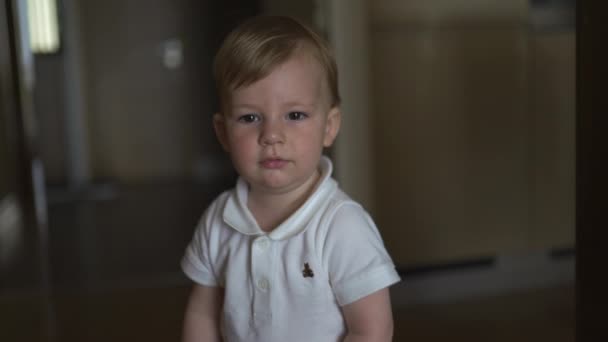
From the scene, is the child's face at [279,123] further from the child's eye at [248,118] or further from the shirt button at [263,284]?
the shirt button at [263,284]

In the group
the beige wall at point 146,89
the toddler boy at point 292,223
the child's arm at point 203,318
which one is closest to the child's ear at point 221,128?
the toddler boy at point 292,223

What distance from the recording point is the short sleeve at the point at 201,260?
1024mm

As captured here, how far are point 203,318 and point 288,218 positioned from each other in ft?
0.75

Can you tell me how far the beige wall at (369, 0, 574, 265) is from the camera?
194 cm

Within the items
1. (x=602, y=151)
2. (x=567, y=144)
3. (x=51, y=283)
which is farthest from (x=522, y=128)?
(x=51, y=283)

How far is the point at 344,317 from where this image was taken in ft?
3.08

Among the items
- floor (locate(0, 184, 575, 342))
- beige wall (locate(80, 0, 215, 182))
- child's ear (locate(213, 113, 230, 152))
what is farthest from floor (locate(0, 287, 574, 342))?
child's ear (locate(213, 113, 230, 152))

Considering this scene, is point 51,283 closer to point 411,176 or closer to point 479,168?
point 411,176

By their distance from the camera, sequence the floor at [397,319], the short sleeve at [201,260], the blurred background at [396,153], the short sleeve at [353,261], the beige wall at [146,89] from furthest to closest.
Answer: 1. the beige wall at [146,89]
2. the blurred background at [396,153]
3. the floor at [397,319]
4. the short sleeve at [201,260]
5. the short sleeve at [353,261]

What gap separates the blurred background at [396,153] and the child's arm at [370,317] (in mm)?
791

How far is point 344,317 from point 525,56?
1304mm

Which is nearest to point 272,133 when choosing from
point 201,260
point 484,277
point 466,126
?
point 201,260

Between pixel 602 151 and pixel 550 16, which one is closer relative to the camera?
pixel 602 151

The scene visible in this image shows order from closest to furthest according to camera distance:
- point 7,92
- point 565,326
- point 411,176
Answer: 1. point 565,326
2. point 411,176
3. point 7,92
